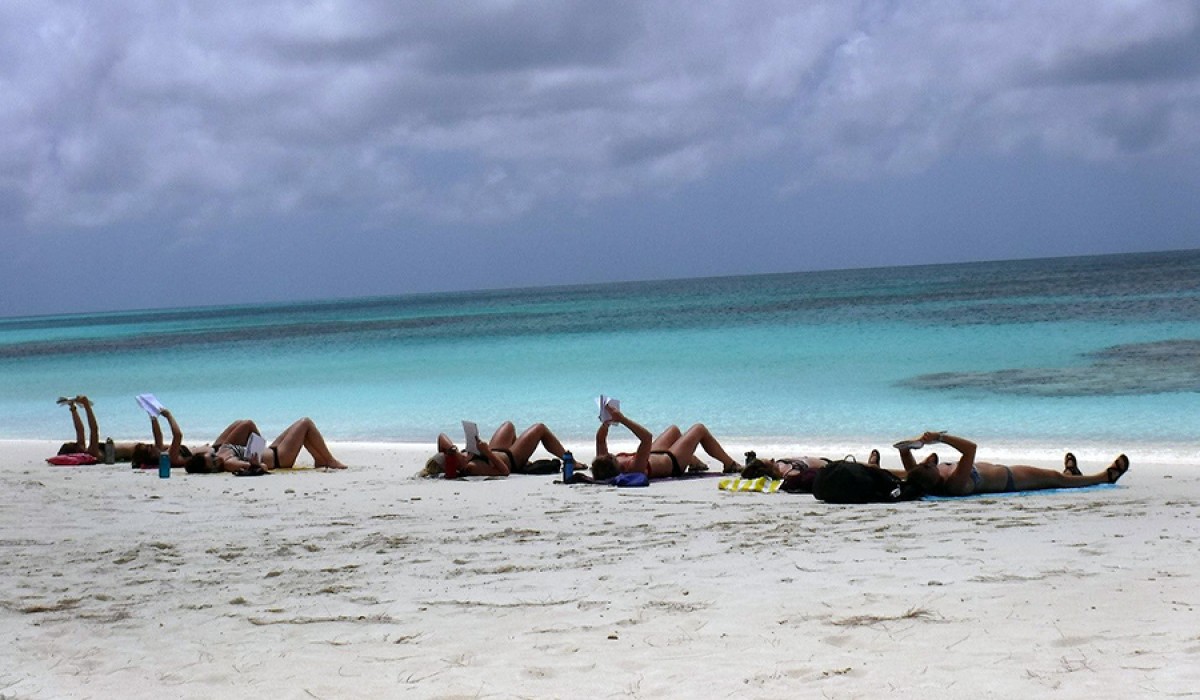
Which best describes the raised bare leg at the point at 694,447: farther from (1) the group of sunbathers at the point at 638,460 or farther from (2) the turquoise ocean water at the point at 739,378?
(2) the turquoise ocean water at the point at 739,378

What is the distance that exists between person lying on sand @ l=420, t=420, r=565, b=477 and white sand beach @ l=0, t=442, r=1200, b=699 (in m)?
2.02

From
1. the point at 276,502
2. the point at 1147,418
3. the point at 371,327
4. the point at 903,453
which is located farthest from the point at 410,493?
the point at 371,327

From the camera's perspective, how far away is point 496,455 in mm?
11602

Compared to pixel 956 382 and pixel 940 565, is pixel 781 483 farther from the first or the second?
pixel 956 382

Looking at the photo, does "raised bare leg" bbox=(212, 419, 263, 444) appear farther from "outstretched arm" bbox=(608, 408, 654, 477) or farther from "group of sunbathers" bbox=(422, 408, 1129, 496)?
"outstretched arm" bbox=(608, 408, 654, 477)

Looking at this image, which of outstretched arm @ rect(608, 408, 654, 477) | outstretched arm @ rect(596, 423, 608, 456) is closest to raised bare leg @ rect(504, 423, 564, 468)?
outstretched arm @ rect(596, 423, 608, 456)

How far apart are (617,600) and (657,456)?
5.38 m

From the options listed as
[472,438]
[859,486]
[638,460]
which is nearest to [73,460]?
[472,438]

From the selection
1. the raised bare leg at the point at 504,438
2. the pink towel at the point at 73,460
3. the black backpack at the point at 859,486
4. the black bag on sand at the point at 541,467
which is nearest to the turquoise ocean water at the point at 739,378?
the black bag on sand at the point at 541,467

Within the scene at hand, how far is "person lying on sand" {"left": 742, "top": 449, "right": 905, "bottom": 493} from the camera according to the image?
9.57 m

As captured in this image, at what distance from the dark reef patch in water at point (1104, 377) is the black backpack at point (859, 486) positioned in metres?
9.57

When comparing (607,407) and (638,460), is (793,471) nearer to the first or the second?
(638,460)

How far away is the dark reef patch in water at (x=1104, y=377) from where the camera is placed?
57.9 ft

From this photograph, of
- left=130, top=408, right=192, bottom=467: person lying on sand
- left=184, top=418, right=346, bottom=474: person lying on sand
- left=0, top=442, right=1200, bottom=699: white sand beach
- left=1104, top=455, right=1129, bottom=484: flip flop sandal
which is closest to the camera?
left=0, top=442, right=1200, bottom=699: white sand beach
